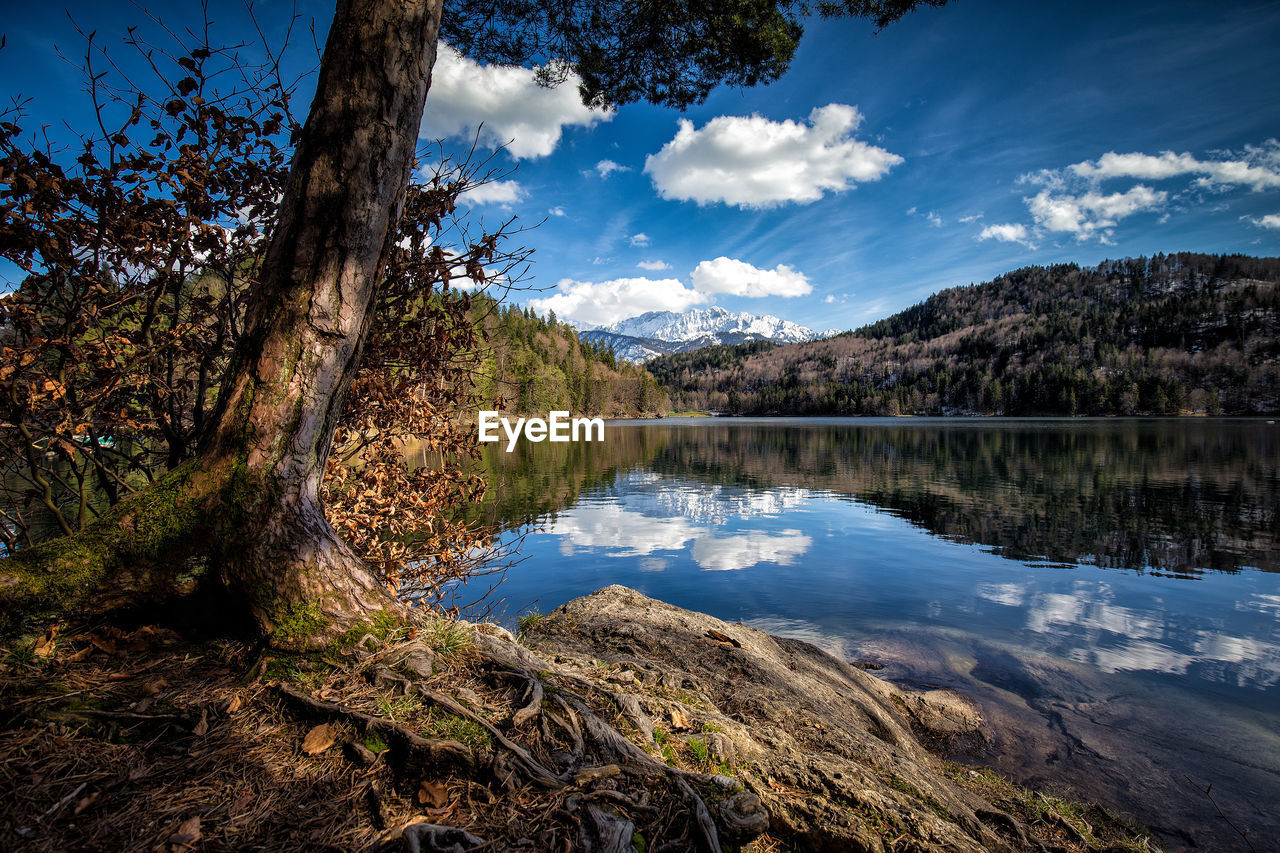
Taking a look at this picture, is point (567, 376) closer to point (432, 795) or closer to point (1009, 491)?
point (1009, 491)

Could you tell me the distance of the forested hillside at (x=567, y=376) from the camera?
7088 cm

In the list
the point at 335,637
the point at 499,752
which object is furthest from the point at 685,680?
the point at 335,637

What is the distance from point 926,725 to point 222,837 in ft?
23.3

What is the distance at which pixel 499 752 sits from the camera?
2.50 m

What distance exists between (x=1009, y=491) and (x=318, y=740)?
1152 inches

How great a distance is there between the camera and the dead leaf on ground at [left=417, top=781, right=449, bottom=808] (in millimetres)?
2275

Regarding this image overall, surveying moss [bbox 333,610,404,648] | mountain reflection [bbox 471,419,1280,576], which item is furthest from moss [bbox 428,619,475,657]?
mountain reflection [bbox 471,419,1280,576]

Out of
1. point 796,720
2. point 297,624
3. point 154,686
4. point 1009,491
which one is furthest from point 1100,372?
point 154,686

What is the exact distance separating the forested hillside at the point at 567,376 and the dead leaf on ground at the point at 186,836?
45.1 meters

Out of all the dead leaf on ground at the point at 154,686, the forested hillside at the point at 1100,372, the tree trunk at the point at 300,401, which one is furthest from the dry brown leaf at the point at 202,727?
the forested hillside at the point at 1100,372

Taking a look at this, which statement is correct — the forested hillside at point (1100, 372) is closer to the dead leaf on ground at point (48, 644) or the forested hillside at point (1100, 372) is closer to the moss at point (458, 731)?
the moss at point (458, 731)

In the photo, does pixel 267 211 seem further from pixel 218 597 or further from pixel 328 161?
pixel 218 597

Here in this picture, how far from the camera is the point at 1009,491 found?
80.5ft

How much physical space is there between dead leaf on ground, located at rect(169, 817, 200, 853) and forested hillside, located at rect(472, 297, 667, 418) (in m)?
45.1
